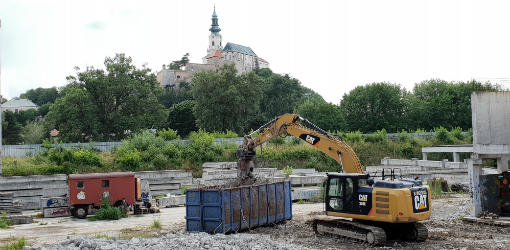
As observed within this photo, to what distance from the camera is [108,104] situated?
5372 cm

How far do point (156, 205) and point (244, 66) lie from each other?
5523 inches

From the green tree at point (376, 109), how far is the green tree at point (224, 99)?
14.4m

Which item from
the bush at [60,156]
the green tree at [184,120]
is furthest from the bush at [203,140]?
the green tree at [184,120]

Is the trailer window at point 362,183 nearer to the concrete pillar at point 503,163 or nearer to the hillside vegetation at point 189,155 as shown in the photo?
the concrete pillar at point 503,163

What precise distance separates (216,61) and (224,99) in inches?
2885

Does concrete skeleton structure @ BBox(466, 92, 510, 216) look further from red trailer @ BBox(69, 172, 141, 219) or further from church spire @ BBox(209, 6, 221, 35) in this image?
church spire @ BBox(209, 6, 221, 35)

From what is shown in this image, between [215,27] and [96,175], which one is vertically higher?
[215,27]

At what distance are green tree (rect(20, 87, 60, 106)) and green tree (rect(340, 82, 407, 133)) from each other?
340 feet

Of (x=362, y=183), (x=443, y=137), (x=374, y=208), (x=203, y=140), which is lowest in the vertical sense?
(x=374, y=208)

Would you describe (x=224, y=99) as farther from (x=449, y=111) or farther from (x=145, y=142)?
(x=145, y=142)

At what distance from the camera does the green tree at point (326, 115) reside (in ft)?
231

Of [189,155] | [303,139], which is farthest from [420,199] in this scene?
[189,155]

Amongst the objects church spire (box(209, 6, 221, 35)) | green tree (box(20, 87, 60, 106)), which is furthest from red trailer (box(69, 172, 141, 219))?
church spire (box(209, 6, 221, 35))

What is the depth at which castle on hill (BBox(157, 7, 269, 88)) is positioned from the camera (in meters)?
141
